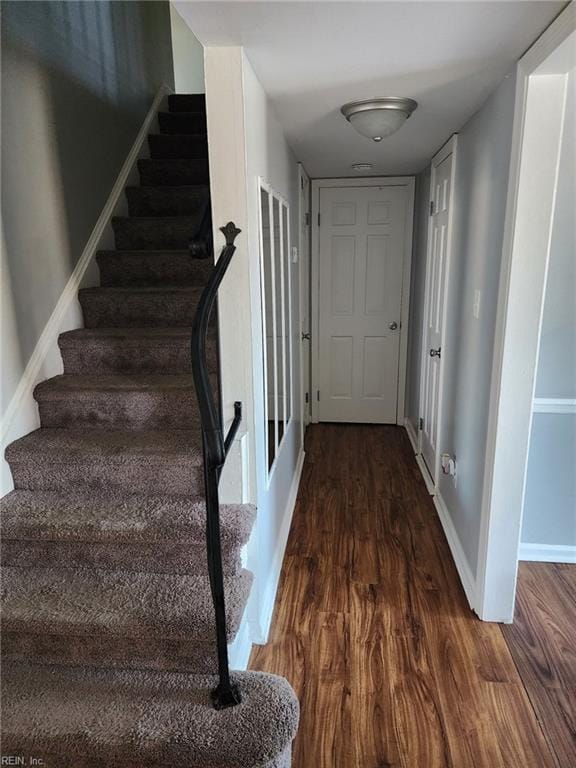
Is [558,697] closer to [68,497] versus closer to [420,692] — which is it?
[420,692]

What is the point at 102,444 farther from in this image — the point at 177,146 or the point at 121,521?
the point at 177,146

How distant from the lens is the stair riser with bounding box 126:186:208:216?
292cm

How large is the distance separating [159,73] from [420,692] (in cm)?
412

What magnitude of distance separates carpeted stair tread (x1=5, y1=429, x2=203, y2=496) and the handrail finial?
77 cm

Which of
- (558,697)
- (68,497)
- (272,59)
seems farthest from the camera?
(68,497)

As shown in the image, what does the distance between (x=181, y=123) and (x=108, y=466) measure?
271 centimetres

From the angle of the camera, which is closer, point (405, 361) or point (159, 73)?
point (159, 73)

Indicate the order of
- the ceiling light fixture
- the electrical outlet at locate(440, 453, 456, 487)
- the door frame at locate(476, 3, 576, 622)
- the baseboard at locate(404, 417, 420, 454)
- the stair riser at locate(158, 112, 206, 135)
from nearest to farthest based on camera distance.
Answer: the door frame at locate(476, 3, 576, 622) < the ceiling light fixture < the electrical outlet at locate(440, 453, 456, 487) < the stair riser at locate(158, 112, 206, 135) < the baseboard at locate(404, 417, 420, 454)

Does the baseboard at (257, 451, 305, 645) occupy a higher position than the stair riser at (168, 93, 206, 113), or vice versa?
the stair riser at (168, 93, 206, 113)

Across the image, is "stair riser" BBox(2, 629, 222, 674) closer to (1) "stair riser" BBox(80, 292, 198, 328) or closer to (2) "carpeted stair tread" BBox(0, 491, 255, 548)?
(2) "carpeted stair tread" BBox(0, 491, 255, 548)

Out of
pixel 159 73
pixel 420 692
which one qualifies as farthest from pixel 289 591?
pixel 159 73

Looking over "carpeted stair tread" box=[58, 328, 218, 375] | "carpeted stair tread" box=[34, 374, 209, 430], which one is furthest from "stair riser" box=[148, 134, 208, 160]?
"carpeted stair tread" box=[34, 374, 209, 430]

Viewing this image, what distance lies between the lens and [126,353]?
86.2 inches

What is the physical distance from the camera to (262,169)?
1.84 m
